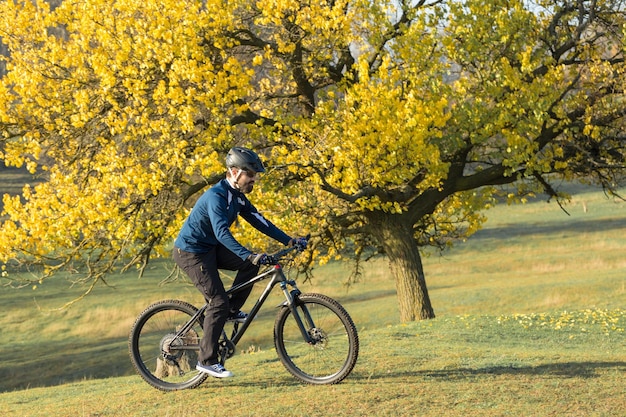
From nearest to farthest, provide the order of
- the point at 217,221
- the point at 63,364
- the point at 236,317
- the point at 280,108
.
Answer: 1. the point at 217,221
2. the point at 236,317
3. the point at 280,108
4. the point at 63,364

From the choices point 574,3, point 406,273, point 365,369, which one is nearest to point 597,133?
point 574,3

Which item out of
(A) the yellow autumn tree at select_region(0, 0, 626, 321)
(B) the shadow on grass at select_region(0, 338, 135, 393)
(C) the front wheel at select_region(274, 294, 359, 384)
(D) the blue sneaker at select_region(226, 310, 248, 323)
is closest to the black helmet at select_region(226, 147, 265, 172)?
(C) the front wheel at select_region(274, 294, 359, 384)

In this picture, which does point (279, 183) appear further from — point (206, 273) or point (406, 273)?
point (206, 273)

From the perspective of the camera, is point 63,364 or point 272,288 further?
point 63,364

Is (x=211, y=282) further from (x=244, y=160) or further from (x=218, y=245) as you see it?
(x=244, y=160)

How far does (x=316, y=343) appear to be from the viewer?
26.6 ft

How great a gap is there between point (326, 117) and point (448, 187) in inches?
145

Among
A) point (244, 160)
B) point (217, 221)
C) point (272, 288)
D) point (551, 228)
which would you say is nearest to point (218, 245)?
point (217, 221)

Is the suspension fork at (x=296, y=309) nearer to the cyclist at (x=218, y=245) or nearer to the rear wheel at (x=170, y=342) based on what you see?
the cyclist at (x=218, y=245)

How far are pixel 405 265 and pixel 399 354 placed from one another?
318 inches

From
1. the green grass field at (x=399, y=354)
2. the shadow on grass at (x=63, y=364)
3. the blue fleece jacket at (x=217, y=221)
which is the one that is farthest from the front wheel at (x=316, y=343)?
the shadow on grass at (x=63, y=364)

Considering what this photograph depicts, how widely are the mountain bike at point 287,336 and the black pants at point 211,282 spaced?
15cm

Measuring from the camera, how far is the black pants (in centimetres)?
794

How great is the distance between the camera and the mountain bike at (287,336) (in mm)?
7949
